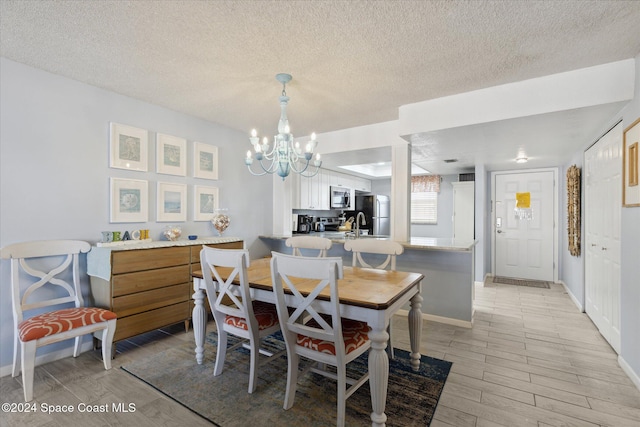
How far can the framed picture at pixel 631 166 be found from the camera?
2178mm

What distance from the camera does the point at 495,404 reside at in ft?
6.40

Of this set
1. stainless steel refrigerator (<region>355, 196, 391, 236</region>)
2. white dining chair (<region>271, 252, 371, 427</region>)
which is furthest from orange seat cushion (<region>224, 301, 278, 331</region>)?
stainless steel refrigerator (<region>355, 196, 391, 236</region>)

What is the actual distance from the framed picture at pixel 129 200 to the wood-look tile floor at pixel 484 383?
1213 mm

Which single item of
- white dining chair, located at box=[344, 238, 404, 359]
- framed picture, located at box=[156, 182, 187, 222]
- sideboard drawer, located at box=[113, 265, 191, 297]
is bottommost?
sideboard drawer, located at box=[113, 265, 191, 297]

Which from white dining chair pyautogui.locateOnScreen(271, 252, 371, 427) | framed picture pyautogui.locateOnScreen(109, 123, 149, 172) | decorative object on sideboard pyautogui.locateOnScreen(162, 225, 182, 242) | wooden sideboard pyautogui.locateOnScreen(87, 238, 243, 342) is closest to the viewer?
white dining chair pyautogui.locateOnScreen(271, 252, 371, 427)

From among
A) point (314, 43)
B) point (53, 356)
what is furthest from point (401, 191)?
point (53, 356)

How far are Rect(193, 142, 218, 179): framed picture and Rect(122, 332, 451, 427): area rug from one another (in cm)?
204

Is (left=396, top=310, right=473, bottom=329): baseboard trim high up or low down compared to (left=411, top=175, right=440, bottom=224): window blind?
down

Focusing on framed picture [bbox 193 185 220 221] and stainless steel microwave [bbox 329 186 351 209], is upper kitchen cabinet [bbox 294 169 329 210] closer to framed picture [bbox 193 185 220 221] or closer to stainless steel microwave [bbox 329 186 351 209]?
stainless steel microwave [bbox 329 186 351 209]

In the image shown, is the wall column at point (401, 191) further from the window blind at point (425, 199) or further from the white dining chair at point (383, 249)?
the window blind at point (425, 199)

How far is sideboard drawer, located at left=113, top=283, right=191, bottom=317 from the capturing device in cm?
262

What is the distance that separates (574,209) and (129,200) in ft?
18.1

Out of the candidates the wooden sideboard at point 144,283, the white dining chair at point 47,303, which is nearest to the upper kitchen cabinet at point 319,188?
the wooden sideboard at point 144,283

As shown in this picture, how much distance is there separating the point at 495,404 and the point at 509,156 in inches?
143
